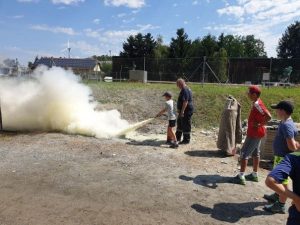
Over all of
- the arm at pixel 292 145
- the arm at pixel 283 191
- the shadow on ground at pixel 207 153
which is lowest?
the shadow on ground at pixel 207 153

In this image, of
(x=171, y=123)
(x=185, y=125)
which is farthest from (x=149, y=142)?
(x=185, y=125)

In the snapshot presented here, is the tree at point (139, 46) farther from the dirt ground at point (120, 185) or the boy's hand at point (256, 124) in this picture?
the boy's hand at point (256, 124)

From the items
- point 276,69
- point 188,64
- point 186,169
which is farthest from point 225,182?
point 276,69

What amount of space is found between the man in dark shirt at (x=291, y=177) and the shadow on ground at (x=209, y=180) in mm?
4490

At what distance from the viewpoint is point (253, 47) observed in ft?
302

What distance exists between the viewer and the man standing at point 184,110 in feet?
35.8

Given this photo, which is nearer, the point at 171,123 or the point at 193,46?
the point at 171,123

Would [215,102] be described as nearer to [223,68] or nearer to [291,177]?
[291,177]

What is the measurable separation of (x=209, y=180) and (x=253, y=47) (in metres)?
89.4

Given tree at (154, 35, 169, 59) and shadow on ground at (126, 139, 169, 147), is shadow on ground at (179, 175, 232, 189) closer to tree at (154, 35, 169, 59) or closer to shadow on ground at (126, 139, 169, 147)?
shadow on ground at (126, 139, 169, 147)

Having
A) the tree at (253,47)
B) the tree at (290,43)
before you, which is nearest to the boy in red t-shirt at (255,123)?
the tree at (290,43)

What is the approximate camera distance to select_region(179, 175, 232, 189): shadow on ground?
7.63 m

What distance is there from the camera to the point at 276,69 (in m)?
35.2

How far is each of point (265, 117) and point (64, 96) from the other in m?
8.01
